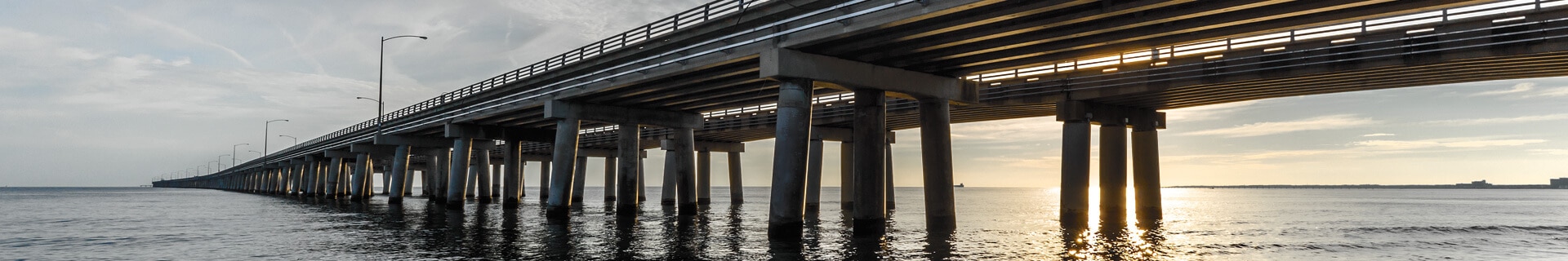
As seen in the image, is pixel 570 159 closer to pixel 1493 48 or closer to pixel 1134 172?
pixel 1134 172

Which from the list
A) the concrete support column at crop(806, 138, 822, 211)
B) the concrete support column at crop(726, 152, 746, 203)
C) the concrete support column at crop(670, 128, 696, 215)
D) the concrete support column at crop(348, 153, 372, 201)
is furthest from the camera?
the concrete support column at crop(348, 153, 372, 201)

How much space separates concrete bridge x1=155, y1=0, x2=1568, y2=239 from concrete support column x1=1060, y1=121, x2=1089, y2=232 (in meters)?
Answer: 0.07

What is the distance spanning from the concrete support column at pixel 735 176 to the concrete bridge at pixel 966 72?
19.7m

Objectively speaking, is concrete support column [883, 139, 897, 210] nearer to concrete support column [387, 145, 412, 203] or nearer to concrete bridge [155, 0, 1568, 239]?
concrete bridge [155, 0, 1568, 239]

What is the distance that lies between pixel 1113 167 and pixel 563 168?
80.0 feet

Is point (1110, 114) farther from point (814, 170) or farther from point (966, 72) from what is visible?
point (814, 170)

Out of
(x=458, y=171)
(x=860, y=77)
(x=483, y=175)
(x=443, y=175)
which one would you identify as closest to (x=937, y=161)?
(x=860, y=77)

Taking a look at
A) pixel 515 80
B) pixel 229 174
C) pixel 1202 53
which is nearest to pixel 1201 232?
pixel 1202 53

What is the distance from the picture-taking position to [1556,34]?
80.7 feet

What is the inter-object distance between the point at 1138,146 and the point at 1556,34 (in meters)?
19.8

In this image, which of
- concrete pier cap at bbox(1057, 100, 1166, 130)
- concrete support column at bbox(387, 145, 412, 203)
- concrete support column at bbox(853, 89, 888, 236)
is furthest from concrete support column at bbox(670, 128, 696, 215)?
concrete support column at bbox(387, 145, 412, 203)

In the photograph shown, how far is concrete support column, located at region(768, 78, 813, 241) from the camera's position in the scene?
25.6 m

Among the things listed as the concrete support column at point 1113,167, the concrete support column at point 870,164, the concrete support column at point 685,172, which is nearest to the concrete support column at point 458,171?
the concrete support column at point 685,172

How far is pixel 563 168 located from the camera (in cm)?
4153
